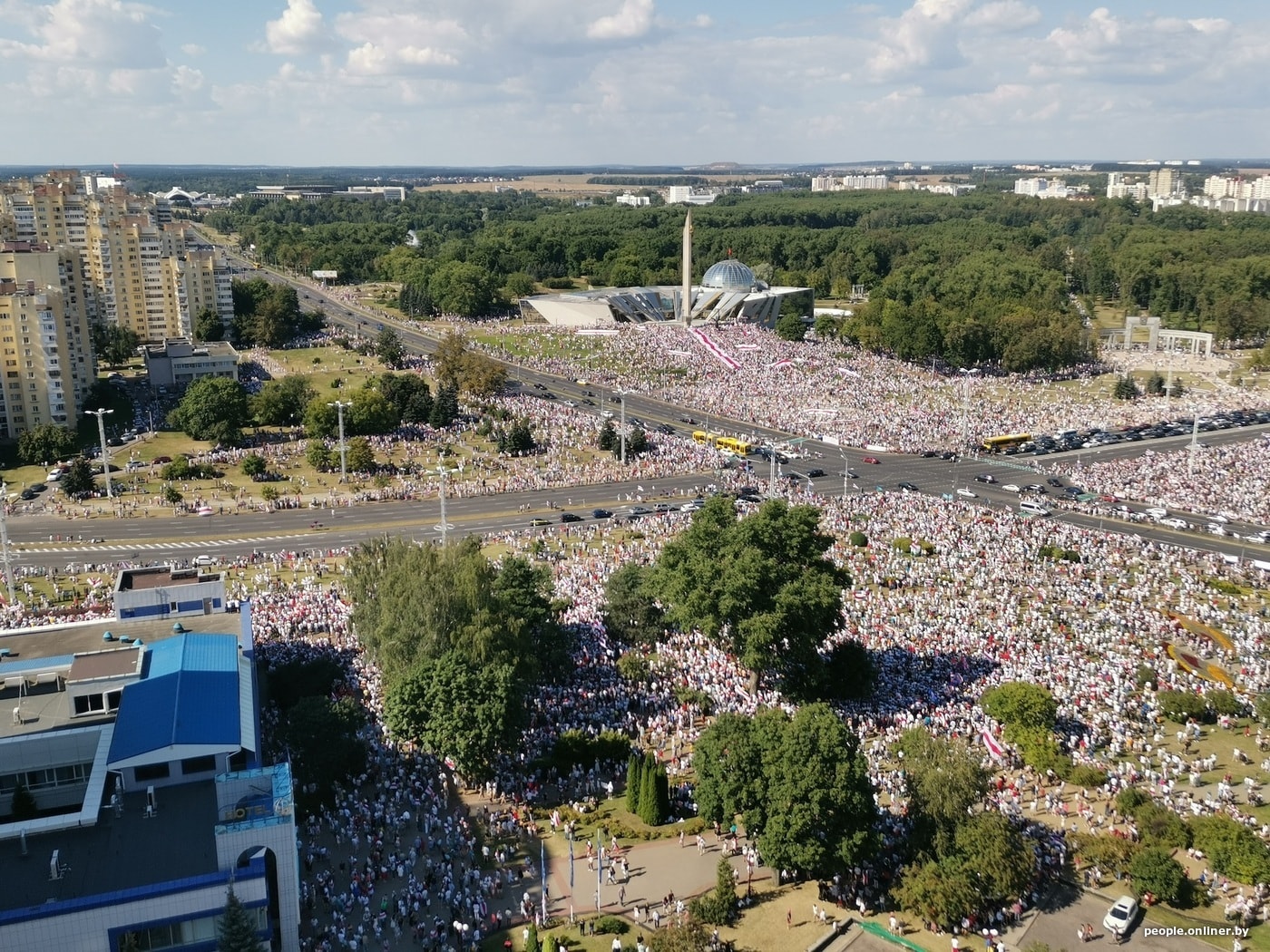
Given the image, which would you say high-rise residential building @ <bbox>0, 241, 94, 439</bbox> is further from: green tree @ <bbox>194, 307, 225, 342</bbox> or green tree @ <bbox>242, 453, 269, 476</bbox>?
green tree @ <bbox>194, 307, 225, 342</bbox>

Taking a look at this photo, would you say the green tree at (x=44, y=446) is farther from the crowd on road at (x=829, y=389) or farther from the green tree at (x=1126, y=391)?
the green tree at (x=1126, y=391)

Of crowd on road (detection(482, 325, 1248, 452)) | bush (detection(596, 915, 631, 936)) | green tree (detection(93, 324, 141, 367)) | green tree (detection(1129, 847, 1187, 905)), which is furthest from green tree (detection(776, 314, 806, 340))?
bush (detection(596, 915, 631, 936))

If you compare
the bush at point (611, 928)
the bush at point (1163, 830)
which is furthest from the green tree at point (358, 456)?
the bush at point (1163, 830)

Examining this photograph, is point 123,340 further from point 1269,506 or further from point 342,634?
point 1269,506

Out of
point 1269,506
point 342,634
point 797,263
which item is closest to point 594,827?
point 342,634

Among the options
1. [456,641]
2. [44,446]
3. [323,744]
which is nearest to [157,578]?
[323,744]

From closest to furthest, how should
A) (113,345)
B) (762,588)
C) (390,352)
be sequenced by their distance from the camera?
(762,588)
(113,345)
(390,352)

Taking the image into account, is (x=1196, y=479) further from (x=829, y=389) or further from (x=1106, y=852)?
(x=1106, y=852)
